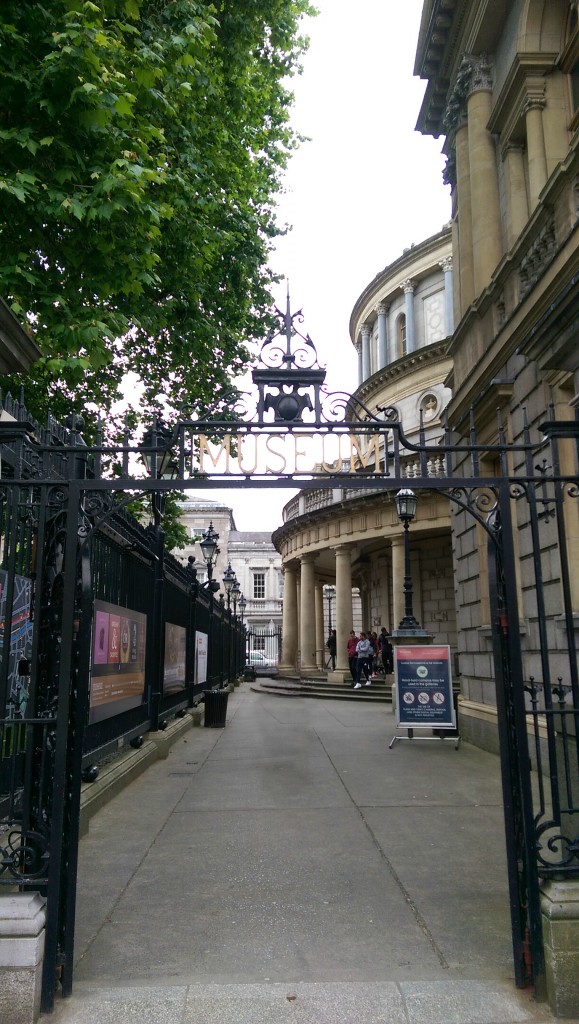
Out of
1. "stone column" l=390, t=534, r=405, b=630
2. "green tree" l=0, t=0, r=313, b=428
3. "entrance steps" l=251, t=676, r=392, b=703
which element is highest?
"green tree" l=0, t=0, r=313, b=428

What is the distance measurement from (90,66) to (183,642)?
9822 millimetres

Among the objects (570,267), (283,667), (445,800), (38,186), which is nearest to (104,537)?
(38,186)

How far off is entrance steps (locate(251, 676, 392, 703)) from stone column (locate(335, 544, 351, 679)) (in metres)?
0.95

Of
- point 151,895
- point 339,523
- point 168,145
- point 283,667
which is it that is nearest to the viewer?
point 151,895

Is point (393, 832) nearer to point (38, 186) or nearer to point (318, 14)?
point (38, 186)

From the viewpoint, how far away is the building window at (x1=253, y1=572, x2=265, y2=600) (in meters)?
83.2

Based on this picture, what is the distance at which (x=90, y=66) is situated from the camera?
7.77 m

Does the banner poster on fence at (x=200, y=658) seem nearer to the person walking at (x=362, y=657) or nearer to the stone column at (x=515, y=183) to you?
the person walking at (x=362, y=657)

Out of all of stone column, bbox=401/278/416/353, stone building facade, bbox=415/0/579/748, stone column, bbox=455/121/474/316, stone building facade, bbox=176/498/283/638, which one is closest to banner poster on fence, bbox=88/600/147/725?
stone building facade, bbox=415/0/579/748

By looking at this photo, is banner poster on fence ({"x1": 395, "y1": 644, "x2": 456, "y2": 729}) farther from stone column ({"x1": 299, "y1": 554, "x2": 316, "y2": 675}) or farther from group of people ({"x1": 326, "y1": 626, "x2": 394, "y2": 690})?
stone column ({"x1": 299, "y1": 554, "x2": 316, "y2": 675})

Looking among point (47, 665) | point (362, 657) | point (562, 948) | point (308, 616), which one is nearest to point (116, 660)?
point (47, 665)

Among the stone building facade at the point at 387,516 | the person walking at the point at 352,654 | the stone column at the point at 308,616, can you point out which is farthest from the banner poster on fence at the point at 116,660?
the stone column at the point at 308,616

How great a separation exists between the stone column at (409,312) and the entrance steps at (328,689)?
1599cm

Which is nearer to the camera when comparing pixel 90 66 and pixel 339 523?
pixel 90 66
